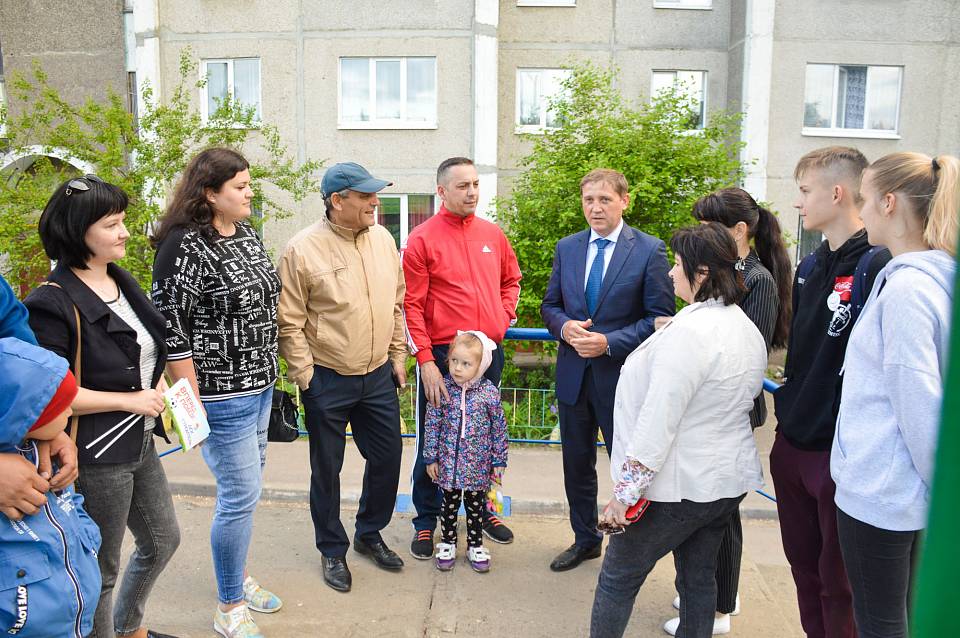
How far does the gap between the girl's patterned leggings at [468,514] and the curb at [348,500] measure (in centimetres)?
84

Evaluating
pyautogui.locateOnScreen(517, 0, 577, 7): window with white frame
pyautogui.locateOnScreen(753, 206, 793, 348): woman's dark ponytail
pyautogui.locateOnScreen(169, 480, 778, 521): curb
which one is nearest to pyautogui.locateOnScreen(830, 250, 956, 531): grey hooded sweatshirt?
pyautogui.locateOnScreen(753, 206, 793, 348): woman's dark ponytail

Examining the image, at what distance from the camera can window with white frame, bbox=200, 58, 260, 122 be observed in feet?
48.6

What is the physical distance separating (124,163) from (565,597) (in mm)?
7090

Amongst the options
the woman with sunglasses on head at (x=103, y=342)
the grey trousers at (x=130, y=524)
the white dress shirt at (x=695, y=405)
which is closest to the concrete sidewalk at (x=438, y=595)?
the grey trousers at (x=130, y=524)

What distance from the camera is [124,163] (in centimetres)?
813

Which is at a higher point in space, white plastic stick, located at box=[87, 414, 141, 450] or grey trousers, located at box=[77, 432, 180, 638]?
white plastic stick, located at box=[87, 414, 141, 450]

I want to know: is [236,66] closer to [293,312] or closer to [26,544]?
[293,312]

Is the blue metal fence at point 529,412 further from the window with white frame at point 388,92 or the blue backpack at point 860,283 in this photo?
the window with white frame at point 388,92

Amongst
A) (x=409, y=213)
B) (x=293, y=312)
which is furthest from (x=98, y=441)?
(x=409, y=213)

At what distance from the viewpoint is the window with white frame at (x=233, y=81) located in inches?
583

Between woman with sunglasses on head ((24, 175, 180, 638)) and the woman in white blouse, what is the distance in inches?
70.3

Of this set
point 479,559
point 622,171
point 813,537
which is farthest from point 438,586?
point 622,171

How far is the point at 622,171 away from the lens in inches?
340

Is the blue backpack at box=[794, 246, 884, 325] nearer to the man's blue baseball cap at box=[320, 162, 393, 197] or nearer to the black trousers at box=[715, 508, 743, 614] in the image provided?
the black trousers at box=[715, 508, 743, 614]
